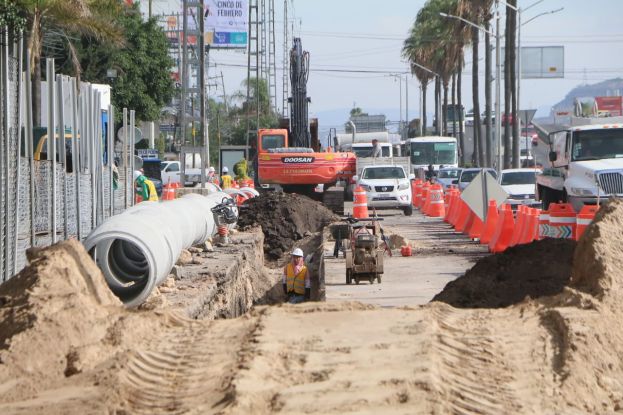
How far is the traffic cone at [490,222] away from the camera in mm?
24031

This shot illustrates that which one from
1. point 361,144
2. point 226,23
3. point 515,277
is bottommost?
point 515,277

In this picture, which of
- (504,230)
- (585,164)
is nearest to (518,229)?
(504,230)

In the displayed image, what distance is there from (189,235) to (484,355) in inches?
417

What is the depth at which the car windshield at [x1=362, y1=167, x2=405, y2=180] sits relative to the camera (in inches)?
1539

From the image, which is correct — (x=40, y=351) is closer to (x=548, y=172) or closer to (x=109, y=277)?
(x=109, y=277)

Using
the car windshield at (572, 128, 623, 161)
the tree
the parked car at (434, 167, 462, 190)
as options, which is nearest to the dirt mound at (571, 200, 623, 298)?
the car windshield at (572, 128, 623, 161)

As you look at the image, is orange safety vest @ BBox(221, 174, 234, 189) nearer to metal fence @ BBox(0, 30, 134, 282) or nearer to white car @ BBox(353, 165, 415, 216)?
white car @ BBox(353, 165, 415, 216)

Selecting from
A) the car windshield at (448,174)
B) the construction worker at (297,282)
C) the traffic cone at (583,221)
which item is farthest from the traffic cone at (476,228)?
the car windshield at (448,174)

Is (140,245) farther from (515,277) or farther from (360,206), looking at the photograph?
(360,206)

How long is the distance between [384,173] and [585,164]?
15657 millimetres

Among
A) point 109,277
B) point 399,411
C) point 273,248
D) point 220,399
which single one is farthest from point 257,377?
point 273,248

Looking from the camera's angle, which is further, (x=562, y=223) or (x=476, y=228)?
(x=476, y=228)

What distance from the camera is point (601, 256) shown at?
953 cm

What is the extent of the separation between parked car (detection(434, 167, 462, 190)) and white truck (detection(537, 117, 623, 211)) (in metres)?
21.8
